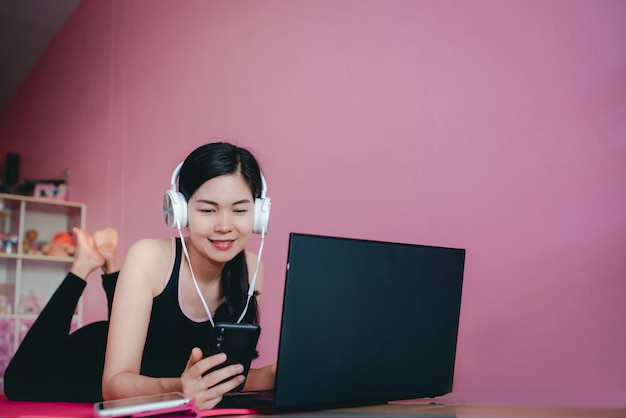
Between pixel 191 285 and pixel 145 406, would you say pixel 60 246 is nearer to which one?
pixel 191 285

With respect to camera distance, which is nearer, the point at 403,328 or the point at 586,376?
the point at 403,328

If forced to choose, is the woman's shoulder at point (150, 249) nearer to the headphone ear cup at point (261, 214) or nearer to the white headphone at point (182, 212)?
the white headphone at point (182, 212)

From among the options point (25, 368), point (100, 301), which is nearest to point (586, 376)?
point (25, 368)

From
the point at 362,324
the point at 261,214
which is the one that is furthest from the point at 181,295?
the point at 362,324

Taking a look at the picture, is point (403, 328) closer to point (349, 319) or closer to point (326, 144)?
point (349, 319)

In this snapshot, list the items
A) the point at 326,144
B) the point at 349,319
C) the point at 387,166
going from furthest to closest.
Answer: the point at 326,144 → the point at 387,166 → the point at 349,319

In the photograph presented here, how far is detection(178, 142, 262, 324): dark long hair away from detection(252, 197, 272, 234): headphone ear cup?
0.05 m

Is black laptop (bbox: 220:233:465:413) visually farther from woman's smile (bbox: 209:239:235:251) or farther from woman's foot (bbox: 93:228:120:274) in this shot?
woman's foot (bbox: 93:228:120:274)

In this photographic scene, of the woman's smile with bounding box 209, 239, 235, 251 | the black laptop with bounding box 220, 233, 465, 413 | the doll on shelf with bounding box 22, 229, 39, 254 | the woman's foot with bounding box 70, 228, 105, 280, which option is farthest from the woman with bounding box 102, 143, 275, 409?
the doll on shelf with bounding box 22, 229, 39, 254

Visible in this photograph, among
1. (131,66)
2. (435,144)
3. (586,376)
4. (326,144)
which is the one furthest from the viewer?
(131,66)

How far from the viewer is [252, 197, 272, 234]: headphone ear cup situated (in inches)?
48.1

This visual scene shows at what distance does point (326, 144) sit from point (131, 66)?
1841mm

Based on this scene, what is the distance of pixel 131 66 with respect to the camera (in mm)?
3166

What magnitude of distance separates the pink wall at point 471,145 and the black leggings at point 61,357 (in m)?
0.57
